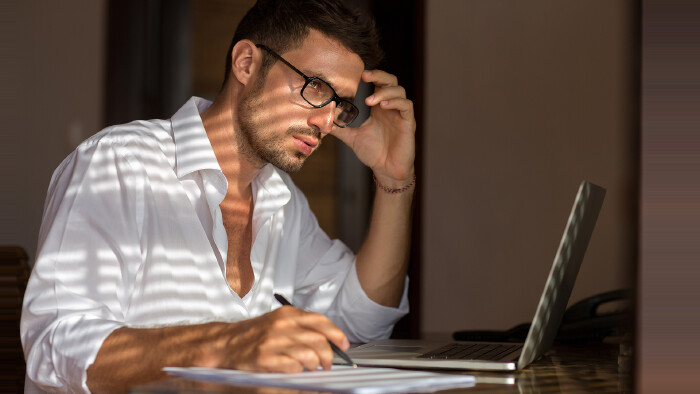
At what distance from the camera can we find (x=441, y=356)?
49.8 inches

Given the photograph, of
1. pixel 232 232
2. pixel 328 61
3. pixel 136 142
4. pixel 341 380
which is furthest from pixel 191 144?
pixel 341 380

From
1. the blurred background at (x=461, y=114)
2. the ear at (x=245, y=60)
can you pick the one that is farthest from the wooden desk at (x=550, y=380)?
the blurred background at (x=461, y=114)

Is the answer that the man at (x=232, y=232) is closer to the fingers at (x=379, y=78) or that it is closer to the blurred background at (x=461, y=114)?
the fingers at (x=379, y=78)

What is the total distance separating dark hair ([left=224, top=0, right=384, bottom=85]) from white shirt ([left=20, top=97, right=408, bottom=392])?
236 mm

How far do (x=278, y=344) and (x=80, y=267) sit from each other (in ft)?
1.45

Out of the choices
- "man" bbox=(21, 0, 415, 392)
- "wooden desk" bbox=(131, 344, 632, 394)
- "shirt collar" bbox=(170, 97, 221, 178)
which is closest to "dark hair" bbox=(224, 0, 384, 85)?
"man" bbox=(21, 0, 415, 392)

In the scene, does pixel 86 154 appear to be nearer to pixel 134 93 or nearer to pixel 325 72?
pixel 325 72

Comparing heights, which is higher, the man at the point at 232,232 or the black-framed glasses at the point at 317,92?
the black-framed glasses at the point at 317,92

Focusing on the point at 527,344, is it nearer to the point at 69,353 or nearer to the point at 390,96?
the point at 69,353

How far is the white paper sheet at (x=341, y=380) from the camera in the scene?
2.63 feet

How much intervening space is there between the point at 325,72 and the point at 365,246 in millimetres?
462

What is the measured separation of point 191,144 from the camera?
160cm

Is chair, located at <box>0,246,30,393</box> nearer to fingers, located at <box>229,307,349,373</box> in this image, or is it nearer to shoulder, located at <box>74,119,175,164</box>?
shoulder, located at <box>74,119,175,164</box>

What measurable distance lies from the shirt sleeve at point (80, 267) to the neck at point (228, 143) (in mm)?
385
